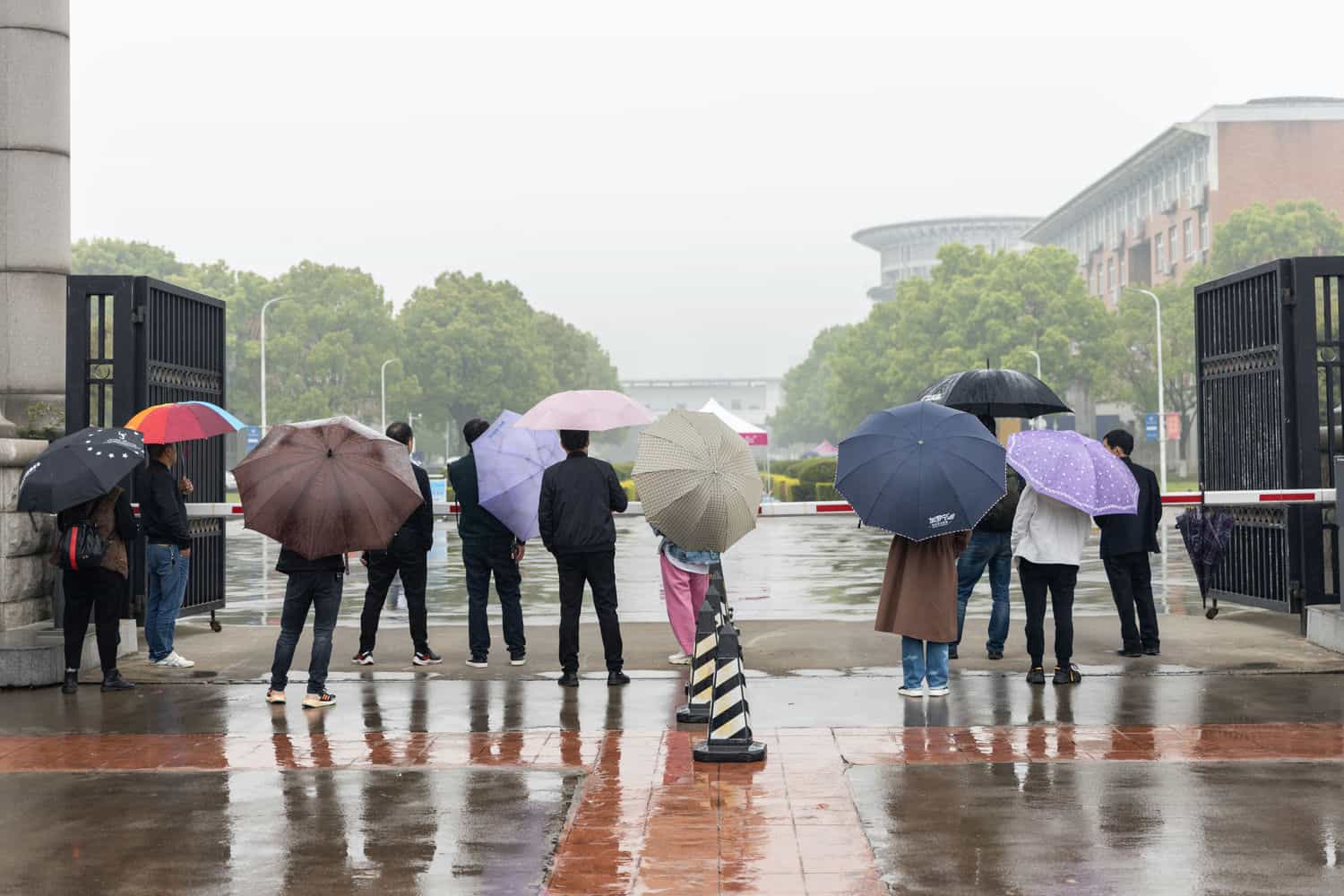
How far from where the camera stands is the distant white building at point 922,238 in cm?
16625

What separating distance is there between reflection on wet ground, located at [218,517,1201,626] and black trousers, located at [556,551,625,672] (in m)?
4.92

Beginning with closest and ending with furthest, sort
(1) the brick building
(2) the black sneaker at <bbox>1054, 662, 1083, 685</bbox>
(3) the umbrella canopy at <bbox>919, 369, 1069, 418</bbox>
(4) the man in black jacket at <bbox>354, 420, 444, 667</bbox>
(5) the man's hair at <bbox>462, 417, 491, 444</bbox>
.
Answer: (2) the black sneaker at <bbox>1054, 662, 1083, 685</bbox>
(5) the man's hair at <bbox>462, 417, 491, 444</bbox>
(4) the man in black jacket at <bbox>354, 420, 444, 667</bbox>
(3) the umbrella canopy at <bbox>919, 369, 1069, 418</bbox>
(1) the brick building

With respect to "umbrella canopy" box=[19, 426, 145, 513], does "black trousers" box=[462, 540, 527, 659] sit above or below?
below

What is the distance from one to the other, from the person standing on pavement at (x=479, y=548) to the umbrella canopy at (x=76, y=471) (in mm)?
2183

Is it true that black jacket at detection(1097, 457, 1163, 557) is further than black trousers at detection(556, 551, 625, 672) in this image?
Yes

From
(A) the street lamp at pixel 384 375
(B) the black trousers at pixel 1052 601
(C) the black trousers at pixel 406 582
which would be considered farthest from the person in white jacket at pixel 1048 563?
(A) the street lamp at pixel 384 375

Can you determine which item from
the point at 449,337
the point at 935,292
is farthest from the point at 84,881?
the point at 449,337

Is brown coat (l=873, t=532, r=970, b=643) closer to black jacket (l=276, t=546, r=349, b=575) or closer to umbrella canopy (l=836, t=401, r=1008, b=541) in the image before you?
umbrella canopy (l=836, t=401, r=1008, b=541)

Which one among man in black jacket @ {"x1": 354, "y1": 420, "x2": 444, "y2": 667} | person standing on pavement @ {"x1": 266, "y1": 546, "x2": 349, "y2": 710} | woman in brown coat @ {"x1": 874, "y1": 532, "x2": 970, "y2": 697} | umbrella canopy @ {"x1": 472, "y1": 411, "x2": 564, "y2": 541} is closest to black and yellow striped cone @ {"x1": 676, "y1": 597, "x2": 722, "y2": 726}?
woman in brown coat @ {"x1": 874, "y1": 532, "x2": 970, "y2": 697}

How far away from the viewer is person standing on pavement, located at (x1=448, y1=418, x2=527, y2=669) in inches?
428

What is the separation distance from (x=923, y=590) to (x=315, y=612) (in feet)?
12.6

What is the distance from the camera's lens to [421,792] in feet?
23.7

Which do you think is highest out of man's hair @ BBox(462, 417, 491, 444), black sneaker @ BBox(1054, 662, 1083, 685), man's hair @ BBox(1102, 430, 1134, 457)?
man's hair @ BBox(462, 417, 491, 444)

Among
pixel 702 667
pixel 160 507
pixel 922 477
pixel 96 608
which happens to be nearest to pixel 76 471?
pixel 96 608
